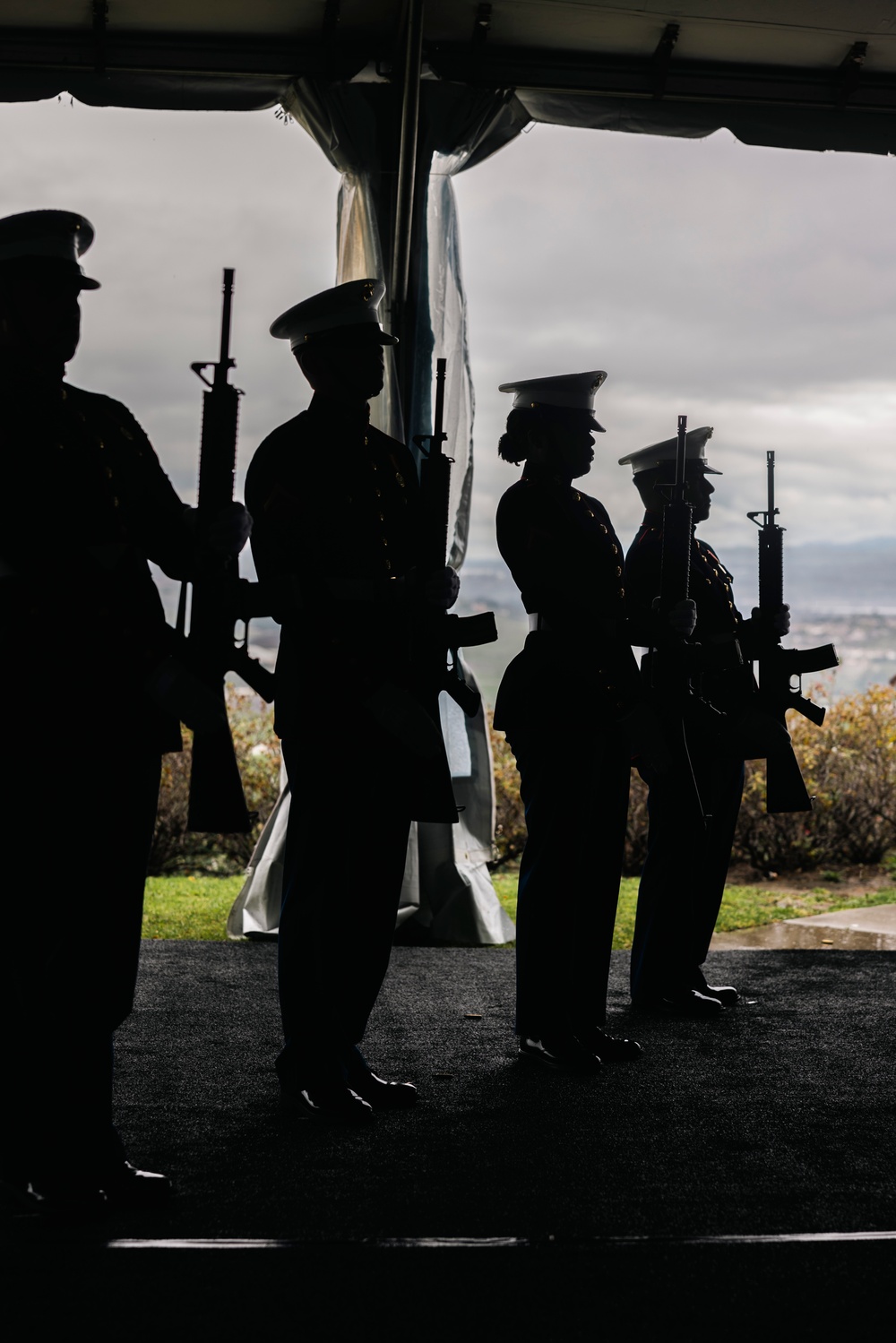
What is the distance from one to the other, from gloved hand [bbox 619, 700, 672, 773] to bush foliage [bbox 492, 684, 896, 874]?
314 centimetres

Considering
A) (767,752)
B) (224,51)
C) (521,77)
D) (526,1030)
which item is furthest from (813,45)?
(526,1030)

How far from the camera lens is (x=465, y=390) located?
533 cm

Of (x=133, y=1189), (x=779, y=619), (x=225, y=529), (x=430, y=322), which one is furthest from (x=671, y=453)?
(x=133, y=1189)

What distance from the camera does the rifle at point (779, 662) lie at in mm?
4117

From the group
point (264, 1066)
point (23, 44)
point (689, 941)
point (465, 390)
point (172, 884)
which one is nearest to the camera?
point (264, 1066)

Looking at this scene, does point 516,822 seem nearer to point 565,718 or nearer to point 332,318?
point 565,718

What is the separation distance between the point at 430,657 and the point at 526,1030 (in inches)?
41.3

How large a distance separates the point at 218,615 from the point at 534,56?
346 cm

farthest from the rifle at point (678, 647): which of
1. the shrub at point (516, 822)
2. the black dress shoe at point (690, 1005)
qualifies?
the shrub at point (516, 822)

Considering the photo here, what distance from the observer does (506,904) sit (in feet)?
19.8

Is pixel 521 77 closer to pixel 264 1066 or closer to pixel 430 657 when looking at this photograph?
pixel 430 657

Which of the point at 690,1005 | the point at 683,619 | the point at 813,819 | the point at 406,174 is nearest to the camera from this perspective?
the point at 683,619

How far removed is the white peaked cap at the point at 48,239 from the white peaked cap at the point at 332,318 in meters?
0.68

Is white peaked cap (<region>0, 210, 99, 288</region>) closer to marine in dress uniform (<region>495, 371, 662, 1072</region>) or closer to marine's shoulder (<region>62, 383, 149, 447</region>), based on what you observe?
marine's shoulder (<region>62, 383, 149, 447</region>)
